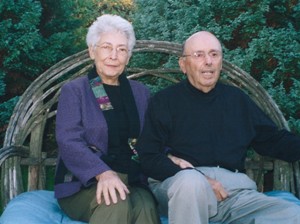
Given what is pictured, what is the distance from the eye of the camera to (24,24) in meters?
3.89

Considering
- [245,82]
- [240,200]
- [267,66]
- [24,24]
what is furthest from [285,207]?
[24,24]

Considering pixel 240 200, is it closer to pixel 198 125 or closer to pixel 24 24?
pixel 198 125

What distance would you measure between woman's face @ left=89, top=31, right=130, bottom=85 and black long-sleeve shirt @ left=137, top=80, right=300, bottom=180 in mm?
281

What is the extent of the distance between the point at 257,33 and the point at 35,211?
2.18m

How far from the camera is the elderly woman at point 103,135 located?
2462mm

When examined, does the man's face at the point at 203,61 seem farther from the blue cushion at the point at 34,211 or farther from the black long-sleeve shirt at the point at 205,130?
the blue cushion at the point at 34,211

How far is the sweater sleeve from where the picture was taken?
8.57ft

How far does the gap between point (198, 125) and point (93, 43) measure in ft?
2.47

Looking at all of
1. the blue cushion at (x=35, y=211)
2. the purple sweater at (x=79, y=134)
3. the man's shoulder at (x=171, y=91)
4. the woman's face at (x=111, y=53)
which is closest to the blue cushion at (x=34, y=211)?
the blue cushion at (x=35, y=211)

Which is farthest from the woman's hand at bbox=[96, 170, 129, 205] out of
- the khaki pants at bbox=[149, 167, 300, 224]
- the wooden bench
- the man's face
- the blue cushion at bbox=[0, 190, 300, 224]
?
the wooden bench

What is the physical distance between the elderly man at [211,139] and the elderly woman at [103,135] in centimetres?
12

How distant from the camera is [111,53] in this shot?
2826 millimetres

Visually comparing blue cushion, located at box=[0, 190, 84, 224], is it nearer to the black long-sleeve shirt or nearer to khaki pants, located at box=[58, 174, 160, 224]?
khaki pants, located at box=[58, 174, 160, 224]

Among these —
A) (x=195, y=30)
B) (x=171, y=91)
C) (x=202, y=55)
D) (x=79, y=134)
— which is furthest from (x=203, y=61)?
(x=195, y=30)
